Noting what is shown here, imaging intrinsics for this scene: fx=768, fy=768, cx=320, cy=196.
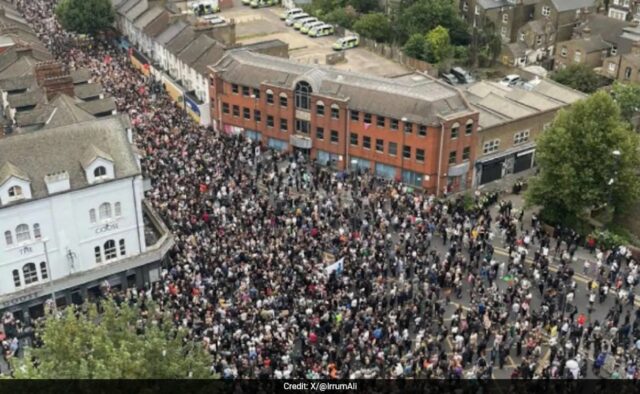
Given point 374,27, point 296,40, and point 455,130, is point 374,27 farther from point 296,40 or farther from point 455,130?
point 455,130

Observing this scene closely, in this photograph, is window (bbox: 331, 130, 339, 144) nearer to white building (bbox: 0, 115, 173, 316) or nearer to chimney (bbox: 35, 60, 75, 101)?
white building (bbox: 0, 115, 173, 316)

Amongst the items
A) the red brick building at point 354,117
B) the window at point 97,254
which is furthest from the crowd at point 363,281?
the window at point 97,254

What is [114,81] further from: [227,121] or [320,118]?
[320,118]

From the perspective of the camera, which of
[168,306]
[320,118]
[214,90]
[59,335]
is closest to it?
[59,335]

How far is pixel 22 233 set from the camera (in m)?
44.7

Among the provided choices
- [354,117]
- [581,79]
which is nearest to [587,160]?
[354,117]

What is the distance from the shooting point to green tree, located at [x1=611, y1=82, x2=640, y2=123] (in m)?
72.1

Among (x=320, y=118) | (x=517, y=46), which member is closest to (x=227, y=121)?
(x=320, y=118)

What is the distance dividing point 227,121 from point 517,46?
136 ft

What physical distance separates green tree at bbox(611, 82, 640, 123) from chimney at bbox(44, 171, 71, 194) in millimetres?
50768

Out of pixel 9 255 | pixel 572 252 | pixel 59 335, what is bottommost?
pixel 572 252

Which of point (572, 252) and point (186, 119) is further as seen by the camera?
point (186, 119)

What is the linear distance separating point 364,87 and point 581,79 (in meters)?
31.1

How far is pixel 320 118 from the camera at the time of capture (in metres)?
64.7
